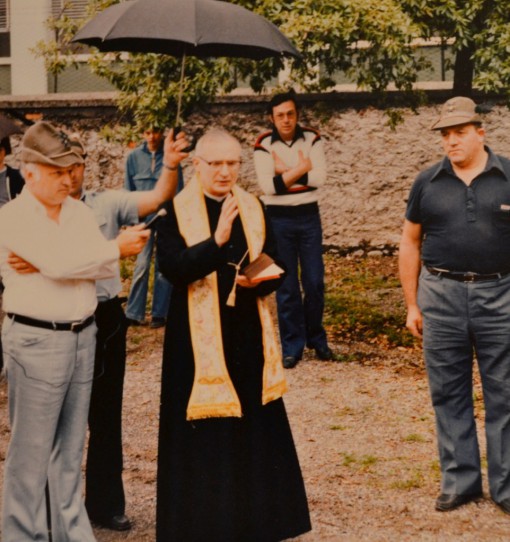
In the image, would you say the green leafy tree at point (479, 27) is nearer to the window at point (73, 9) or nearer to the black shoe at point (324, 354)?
the black shoe at point (324, 354)

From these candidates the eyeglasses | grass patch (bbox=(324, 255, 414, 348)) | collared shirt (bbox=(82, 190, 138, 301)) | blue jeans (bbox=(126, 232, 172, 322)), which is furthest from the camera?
blue jeans (bbox=(126, 232, 172, 322))

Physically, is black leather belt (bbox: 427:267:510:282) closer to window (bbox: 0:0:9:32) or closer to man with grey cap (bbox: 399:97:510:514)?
man with grey cap (bbox: 399:97:510:514)

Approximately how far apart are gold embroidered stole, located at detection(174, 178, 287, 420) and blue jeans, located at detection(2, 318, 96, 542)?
1.71 ft

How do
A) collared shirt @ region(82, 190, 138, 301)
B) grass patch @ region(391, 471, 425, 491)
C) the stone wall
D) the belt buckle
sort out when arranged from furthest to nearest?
the stone wall → grass patch @ region(391, 471, 425, 491) → collared shirt @ region(82, 190, 138, 301) → the belt buckle

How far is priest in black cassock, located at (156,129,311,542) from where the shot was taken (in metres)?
4.73

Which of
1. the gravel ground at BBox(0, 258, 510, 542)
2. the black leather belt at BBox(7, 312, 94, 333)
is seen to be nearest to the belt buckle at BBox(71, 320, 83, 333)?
the black leather belt at BBox(7, 312, 94, 333)

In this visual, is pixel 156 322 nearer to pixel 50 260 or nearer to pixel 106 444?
pixel 106 444

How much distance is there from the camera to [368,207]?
40.5 ft

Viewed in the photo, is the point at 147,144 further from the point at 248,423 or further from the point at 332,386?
the point at 248,423

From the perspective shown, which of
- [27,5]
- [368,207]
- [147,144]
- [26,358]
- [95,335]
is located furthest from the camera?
[27,5]

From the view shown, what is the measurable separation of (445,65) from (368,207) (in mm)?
2775

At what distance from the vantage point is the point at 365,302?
33.8ft

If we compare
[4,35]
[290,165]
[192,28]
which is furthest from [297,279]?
[4,35]

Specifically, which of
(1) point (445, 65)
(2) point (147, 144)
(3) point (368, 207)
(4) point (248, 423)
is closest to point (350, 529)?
(4) point (248, 423)
